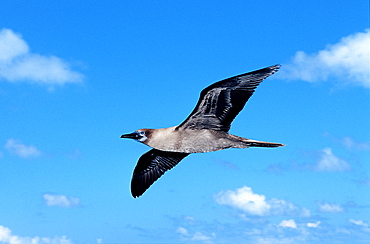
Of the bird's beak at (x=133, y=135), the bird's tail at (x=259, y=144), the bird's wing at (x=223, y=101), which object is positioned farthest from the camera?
the bird's beak at (x=133, y=135)

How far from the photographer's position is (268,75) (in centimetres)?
1298

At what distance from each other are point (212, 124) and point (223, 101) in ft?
2.93

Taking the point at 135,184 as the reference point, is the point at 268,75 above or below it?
above

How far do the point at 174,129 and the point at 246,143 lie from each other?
2.31 metres

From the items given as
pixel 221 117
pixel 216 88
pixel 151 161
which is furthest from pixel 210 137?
pixel 151 161

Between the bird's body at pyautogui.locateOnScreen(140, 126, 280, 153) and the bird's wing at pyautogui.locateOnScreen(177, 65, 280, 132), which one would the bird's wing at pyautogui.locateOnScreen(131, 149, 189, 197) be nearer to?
the bird's body at pyautogui.locateOnScreen(140, 126, 280, 153)

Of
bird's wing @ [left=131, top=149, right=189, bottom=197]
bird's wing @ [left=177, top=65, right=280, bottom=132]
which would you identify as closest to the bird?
bird's wing @ [left=177, top=65, right=280, bottom=132]

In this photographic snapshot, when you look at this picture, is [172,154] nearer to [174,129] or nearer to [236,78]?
[174,129]

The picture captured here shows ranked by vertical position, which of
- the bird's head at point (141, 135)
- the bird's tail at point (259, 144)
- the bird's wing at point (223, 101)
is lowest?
the bird's tail at point (259, 144)

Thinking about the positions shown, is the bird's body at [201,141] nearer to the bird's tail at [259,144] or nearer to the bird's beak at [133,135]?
the bird's tail at [259,144]

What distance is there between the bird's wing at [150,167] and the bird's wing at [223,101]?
3543 mm

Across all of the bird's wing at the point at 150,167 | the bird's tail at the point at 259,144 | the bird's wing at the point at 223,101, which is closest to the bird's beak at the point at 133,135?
the bird's wing at the point at 223,101

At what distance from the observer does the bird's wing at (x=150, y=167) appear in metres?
17.7

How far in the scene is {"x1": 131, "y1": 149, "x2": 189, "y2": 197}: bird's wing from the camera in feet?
57.9
